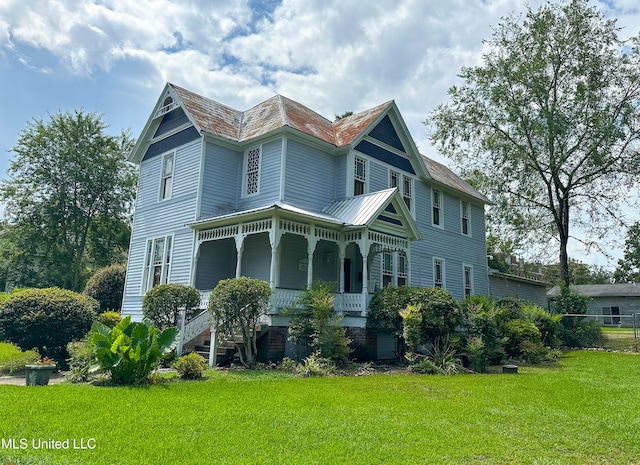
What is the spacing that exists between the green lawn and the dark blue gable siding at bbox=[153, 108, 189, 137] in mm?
12266

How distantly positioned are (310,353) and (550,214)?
2083 centimetres

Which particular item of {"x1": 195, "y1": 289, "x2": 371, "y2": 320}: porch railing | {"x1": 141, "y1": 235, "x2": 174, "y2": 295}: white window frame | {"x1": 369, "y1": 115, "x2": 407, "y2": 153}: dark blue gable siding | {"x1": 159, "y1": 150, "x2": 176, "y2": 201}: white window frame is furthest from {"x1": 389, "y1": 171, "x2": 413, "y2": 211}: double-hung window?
{"x1": 141, "y1": 235, "x2": 174, "y2": 295}: white window frame

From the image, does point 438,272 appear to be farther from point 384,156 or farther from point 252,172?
point 252,172

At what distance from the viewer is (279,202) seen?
15531 millimetres

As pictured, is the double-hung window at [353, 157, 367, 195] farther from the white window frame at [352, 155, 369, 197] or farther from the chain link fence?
the chain link fence

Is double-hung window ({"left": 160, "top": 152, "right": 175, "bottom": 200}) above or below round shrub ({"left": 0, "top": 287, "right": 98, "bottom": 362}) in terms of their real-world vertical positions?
above

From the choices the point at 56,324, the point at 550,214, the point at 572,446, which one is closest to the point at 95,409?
the point at 572,446

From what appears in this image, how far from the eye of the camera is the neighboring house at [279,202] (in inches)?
568

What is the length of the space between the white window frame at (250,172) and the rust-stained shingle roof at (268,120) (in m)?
0.56

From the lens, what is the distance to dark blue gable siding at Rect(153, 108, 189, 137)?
60.3 ft

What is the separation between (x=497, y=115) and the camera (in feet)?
85.9

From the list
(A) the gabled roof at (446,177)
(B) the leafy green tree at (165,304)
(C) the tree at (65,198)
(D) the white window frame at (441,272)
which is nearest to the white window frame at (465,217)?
(A) the gabled roof at (446,177)

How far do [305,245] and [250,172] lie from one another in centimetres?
355

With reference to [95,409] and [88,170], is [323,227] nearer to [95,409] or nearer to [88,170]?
[95,409]
